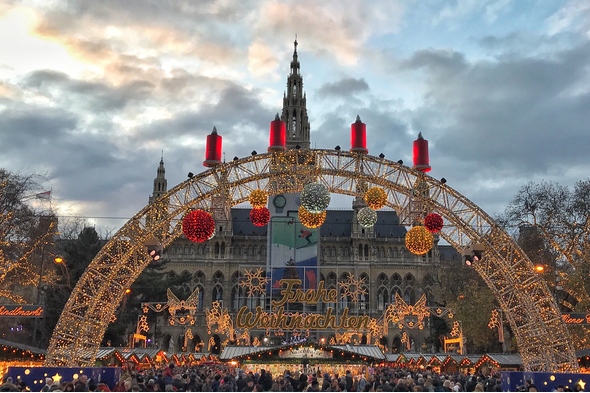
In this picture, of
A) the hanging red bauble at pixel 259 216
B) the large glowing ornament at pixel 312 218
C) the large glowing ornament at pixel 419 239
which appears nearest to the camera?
the large glowing ornament at pixel 312 218

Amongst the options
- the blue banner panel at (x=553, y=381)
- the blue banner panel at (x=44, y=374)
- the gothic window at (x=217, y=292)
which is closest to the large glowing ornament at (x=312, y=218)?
the blue banner panel at (x=553, y=381)

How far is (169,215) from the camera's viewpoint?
19.5 meters

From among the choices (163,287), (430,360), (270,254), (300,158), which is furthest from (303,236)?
(300,158)

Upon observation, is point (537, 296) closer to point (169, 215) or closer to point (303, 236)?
point (169, 215)

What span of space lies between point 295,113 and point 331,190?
55820 millimetres

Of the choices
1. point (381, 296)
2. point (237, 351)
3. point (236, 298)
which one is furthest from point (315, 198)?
point (381, 296)

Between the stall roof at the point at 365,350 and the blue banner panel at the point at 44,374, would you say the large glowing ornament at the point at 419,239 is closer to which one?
the blue banner panel at the point at 44,374

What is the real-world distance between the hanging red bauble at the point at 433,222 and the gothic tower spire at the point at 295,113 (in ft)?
178

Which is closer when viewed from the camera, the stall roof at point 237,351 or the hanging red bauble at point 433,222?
the hanging red bauble at point 433,222

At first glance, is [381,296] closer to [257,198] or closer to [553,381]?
[257,198]

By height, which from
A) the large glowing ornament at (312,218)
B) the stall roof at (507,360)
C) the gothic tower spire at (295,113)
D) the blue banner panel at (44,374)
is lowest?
the stall roof at (507,360)

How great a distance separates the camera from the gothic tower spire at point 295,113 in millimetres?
73438

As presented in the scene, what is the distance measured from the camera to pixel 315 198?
57.4 feet

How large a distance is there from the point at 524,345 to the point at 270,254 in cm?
3708
